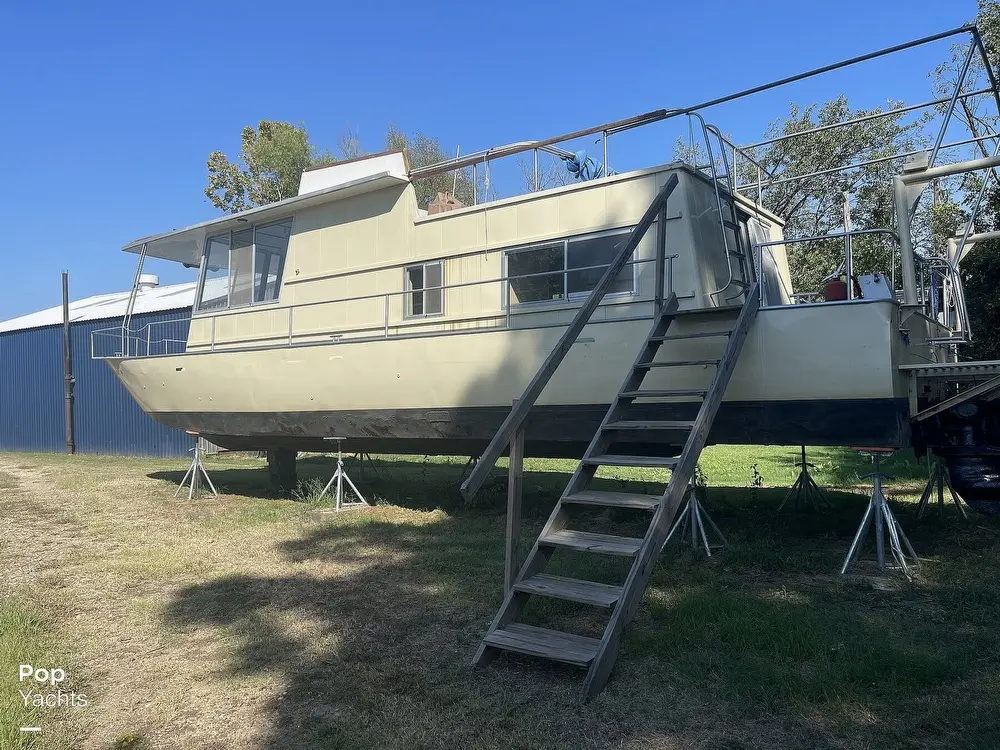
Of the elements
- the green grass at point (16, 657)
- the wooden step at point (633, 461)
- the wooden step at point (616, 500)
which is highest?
the wooden step at point (633, 461)

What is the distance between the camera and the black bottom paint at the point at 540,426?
5.94m

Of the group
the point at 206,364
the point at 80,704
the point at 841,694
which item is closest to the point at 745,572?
the point at 841,694

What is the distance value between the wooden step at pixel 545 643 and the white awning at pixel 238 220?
586 centimetres

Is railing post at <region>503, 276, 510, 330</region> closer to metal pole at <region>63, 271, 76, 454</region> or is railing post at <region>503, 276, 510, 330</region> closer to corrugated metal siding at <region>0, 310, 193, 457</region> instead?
corrugated metal siding at <region>0, 310, 193, 457</region>

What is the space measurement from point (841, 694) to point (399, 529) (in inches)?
205

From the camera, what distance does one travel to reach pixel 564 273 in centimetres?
764

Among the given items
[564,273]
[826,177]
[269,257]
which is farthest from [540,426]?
[826,177]

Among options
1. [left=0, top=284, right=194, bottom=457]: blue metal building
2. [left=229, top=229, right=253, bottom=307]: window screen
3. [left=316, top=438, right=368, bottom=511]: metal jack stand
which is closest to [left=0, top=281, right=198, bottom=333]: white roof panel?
[left=0, top=284, right=194, bottom=457]: blue metal building

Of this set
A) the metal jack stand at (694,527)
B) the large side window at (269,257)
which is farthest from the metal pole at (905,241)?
the large side window at (269,257)

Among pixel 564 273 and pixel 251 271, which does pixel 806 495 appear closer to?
pixel 564 273

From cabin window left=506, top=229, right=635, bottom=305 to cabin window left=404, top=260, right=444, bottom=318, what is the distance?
3.16 ft

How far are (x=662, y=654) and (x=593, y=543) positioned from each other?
774mm

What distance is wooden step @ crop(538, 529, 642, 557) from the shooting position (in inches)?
172

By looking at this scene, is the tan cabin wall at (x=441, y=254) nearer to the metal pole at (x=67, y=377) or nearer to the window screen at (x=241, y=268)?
the window screen at (x=241, y=268)
